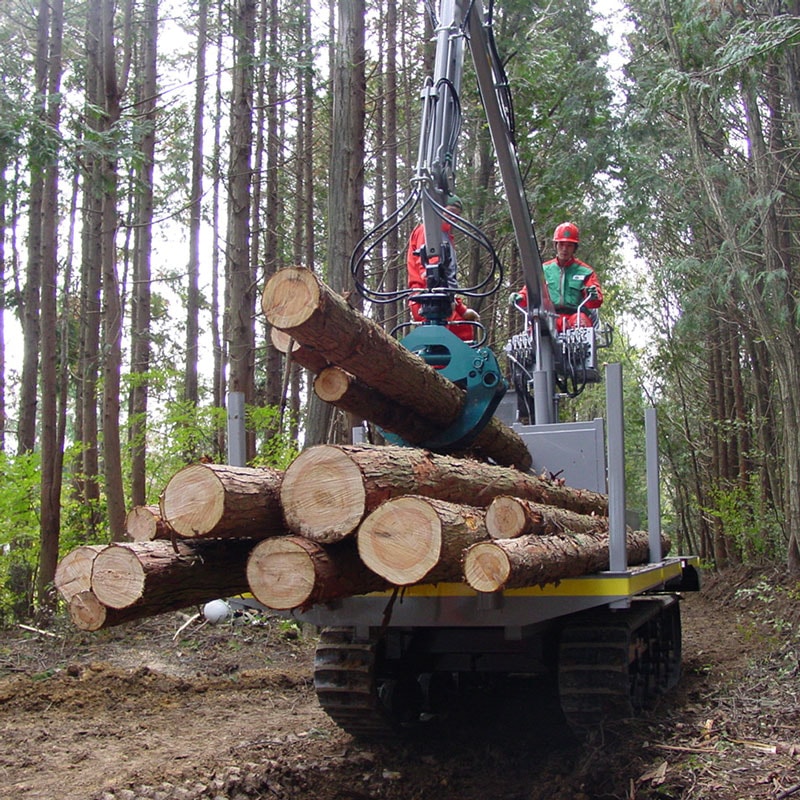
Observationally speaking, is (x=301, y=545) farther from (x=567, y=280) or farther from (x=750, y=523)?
(x=750, y=523)

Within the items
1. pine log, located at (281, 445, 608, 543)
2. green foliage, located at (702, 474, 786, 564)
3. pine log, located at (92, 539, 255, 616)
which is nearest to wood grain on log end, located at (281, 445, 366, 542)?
pine log, located at (281, 445, 608, 543)

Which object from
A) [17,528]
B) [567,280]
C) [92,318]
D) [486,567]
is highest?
[92,318]

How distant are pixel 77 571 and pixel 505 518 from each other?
1.98 meters

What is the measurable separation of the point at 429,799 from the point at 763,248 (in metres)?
10.1

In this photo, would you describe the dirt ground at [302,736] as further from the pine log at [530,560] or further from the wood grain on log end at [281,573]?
the wood grain on log end at [281,573]

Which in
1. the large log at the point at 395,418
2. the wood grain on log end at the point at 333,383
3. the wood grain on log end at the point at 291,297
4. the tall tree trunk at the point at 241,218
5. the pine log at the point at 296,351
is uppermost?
the tall tree trunk at the point at 241,218

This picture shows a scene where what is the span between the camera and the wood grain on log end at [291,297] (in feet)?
14.3

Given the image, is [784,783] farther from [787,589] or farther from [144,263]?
[144,263]

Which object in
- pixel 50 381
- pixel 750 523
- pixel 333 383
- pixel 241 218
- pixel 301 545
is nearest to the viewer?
pixel 301 545

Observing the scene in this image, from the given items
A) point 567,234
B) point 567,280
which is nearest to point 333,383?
point 567,280

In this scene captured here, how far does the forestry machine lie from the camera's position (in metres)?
5.13

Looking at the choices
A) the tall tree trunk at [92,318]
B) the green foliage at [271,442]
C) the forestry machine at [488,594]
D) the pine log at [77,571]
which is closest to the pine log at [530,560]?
the forestry machine at [488,594]

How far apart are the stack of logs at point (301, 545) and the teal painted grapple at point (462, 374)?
59.1 inches

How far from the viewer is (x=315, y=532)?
4.04 m
